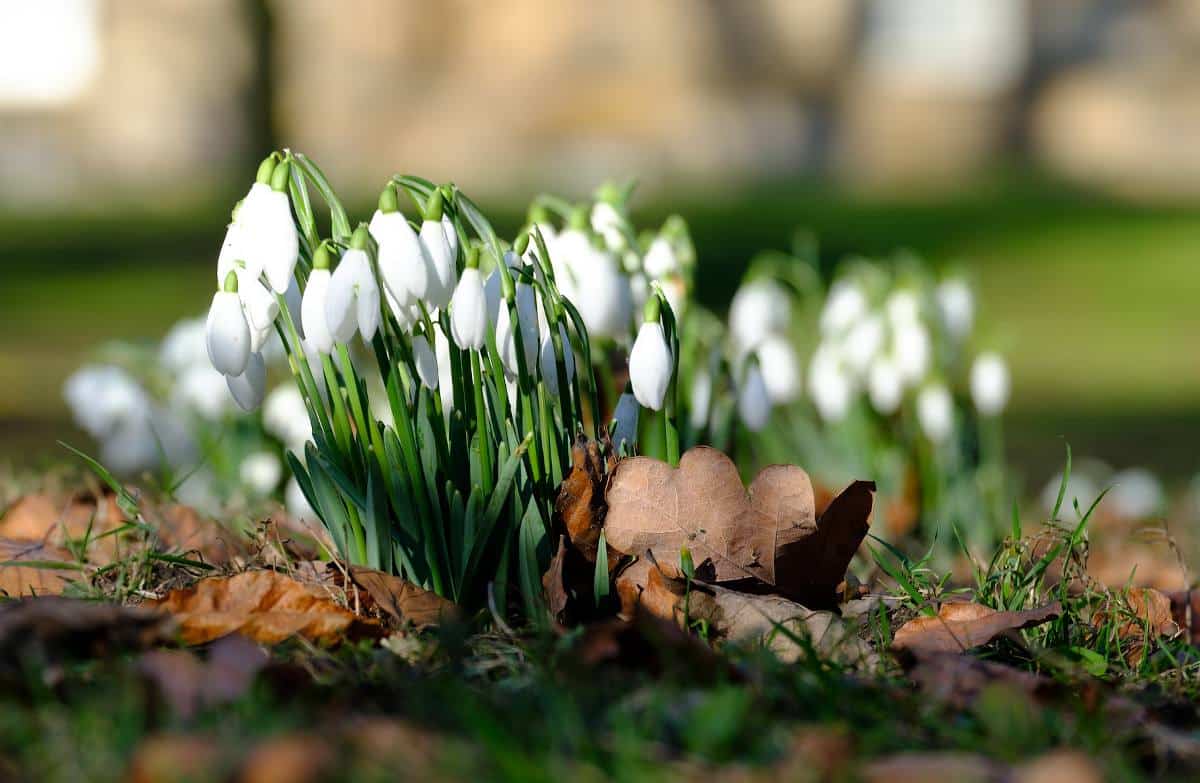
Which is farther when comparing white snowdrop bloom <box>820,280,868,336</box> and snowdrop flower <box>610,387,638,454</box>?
white snowdrop bloom <box>820,280,868,336</box>

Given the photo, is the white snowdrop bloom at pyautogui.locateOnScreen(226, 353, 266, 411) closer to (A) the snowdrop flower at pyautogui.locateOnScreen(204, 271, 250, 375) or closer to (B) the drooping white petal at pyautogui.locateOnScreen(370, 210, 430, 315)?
(A) the snowdrop flower at pyautogui.locateOnScreen(204, 271, 250, 375)

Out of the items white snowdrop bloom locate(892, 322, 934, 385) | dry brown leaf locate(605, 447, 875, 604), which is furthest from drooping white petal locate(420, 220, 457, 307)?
white snowdrop bloom locate(892, 322, 934, 385)

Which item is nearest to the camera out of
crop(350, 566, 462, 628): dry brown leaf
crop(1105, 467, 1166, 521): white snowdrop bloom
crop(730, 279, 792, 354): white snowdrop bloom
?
crop(350, 566, 462, 628): dry brown leaf

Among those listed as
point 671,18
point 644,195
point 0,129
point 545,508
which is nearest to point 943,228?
point 644,195

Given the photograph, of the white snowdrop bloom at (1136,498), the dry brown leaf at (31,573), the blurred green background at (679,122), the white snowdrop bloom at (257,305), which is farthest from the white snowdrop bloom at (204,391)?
the blurred green background at (679,122)

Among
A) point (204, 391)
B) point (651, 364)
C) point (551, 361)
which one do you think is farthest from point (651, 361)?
point (204, 391)

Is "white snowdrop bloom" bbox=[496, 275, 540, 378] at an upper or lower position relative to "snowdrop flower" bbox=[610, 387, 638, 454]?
upper

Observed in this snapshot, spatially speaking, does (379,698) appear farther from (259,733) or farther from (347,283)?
(347,283)

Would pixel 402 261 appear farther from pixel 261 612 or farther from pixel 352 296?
pixel 261 612

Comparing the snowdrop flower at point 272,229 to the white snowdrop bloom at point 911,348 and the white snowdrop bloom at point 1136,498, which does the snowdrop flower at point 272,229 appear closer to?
the white snowdrop bloom at point 911,348
